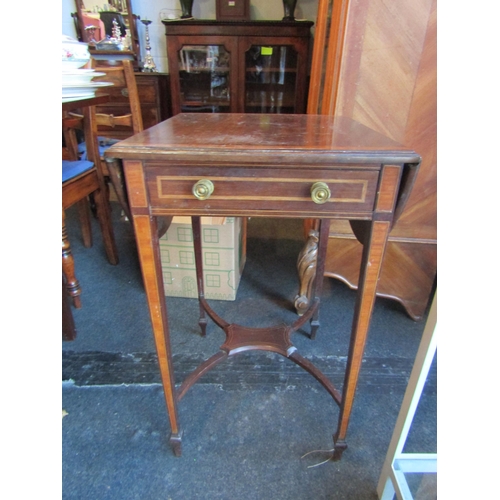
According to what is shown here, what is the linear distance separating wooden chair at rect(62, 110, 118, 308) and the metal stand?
3.97 feet

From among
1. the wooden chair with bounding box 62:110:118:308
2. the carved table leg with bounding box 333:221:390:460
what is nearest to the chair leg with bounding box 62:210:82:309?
the wooden chair with bounding box 62:110:118:308

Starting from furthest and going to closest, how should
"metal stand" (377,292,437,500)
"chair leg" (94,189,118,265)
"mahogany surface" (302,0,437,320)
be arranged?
"chair leg" (94,189,118,265), "mahogany surface" (302,0,437,320), "metal stand" (377,292,437,500)

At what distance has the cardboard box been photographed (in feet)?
4.55

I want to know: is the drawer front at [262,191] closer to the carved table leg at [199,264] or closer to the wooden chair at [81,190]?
the carved table leg at [199,264]

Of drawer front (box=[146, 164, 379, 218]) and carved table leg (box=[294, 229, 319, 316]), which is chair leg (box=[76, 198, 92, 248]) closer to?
carved table leg (box=[294, 229, 319, 316])

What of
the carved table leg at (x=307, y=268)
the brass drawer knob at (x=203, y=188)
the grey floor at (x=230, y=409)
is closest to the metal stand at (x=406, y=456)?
the grey floor at (x=230, y=409)

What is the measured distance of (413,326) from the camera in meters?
1.37

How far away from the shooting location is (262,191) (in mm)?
605

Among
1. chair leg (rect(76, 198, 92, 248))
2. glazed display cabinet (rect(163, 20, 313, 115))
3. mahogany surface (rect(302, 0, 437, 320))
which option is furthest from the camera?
glazed display cabinet (rect(163, 20, 313, 115))

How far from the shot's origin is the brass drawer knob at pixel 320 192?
0.58 meters

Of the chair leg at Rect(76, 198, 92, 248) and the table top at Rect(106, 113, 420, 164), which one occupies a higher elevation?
the table top at Rect(106, 113, 420, 164)
